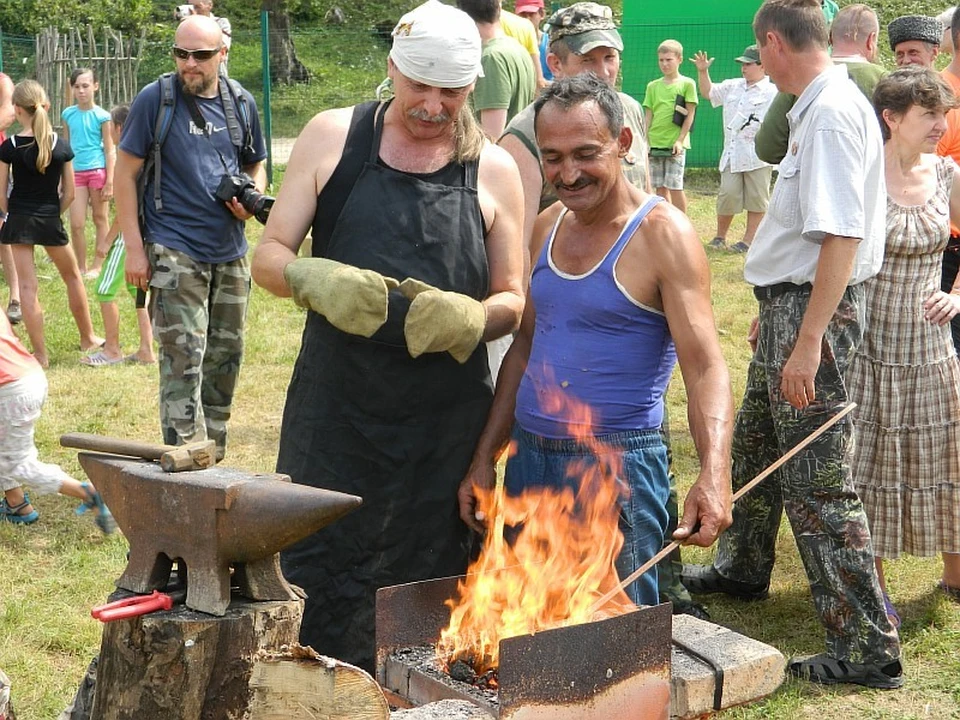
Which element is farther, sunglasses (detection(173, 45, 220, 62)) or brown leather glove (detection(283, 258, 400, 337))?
sunglasses (detection(173, 45, 220, 62))

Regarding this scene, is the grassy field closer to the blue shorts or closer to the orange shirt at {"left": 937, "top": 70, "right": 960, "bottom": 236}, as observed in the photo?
the blue shorts

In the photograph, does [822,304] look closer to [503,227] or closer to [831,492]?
[831,492]

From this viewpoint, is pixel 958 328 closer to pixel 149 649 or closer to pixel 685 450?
pixel 685 450

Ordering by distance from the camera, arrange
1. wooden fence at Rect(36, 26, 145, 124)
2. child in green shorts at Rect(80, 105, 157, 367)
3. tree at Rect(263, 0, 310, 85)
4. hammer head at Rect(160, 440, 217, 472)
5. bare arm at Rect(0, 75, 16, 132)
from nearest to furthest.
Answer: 1. hammer head at Rect(160, 440, 217, 472)
2. child in green shorts at Rect(80, 105, 157, 367)
3. bare arm at Rect(0, 75, 16, 132)
4. wooden fence at Rect(36, 26, 145, 124)
5. tree at Rect(263, 0, 310, 85)

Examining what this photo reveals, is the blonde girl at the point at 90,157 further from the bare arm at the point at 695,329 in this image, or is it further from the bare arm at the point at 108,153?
the bare arm at the point at 695,329

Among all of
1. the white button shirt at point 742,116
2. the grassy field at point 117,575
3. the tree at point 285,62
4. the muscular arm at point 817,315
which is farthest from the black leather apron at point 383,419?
the tree at point 285,62

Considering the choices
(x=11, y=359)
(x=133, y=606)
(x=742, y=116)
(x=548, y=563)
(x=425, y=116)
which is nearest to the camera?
(x=133, y=606)

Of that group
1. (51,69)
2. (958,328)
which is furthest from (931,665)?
→ (51,69)

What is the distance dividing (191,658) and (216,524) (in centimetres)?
26

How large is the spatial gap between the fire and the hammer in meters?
0.79

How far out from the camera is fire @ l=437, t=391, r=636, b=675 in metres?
2.91

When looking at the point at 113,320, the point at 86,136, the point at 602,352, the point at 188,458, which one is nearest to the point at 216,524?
the point at 188,458

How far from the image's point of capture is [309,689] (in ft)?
7.79

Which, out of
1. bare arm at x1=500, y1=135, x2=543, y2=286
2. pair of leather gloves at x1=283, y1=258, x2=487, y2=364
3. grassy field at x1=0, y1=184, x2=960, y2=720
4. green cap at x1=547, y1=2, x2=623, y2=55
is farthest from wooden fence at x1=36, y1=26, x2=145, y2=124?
pair of leather gloves at x1=283, y1=258, x2=487, y2=364
